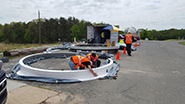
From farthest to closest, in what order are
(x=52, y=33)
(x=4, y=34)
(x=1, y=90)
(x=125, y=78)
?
(x=4, y=34) < (x=52, y=33) < (x=125, y=78) < (x=1, y=90)

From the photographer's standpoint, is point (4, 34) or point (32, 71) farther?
point (4, 34)

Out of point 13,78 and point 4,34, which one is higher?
point 4,34

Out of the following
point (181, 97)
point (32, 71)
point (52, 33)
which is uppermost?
point (52, 33)

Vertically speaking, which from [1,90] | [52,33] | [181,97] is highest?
[52,33]

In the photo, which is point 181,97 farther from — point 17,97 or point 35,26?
point 35,26

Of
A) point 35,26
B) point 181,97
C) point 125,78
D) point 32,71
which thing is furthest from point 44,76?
point 35,26

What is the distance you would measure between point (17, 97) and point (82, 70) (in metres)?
2.16

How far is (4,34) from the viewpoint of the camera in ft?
270

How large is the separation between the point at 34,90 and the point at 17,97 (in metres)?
0.53

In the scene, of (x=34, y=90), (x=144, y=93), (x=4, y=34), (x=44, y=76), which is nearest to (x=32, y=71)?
(x=44, y=76)

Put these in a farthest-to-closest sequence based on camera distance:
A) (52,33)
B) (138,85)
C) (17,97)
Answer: (52,33)
(138,85)
(17,97)

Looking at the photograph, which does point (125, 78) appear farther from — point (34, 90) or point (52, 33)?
point (52, 33)

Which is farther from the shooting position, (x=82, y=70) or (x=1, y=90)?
(x=82, y=70)

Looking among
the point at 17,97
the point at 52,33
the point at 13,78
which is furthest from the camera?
the point at 52,33
